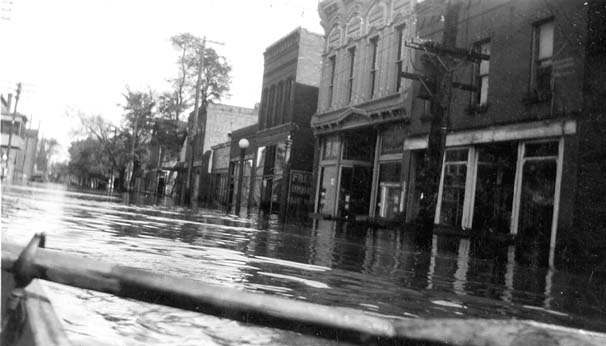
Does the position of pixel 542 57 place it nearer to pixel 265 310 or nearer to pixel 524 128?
pixel 524 128

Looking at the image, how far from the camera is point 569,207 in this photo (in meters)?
11.7

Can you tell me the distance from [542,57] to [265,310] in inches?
532

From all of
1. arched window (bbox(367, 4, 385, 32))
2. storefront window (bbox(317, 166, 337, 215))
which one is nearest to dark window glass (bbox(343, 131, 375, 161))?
Result: storefront window (bbox(317, 166, 337, 215))

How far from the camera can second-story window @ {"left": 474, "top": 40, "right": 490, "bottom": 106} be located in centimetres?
1512

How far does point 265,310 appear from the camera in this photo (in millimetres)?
1390

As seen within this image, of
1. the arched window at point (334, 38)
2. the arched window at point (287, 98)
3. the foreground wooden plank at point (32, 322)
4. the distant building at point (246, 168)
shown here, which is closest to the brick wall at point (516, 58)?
the arched window at point (334, 38)

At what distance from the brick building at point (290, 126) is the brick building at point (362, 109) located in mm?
2654

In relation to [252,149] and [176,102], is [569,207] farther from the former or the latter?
[176,102]

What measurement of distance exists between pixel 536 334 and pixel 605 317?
9.13 ft

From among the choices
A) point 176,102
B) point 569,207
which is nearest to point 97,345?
point 569,207

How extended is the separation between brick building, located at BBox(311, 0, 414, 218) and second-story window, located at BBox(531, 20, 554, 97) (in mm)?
4665

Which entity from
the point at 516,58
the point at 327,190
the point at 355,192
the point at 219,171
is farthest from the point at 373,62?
the point at 219,171

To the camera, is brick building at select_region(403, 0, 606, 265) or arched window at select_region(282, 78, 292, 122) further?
arched window at select_region(282, 78, 292, 122)

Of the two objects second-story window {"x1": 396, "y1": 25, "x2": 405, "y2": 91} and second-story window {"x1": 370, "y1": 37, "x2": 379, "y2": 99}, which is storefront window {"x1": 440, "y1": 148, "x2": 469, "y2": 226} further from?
second-story window {"x1": 370, "y1": 37, "x2": 379, "y2": 99}
